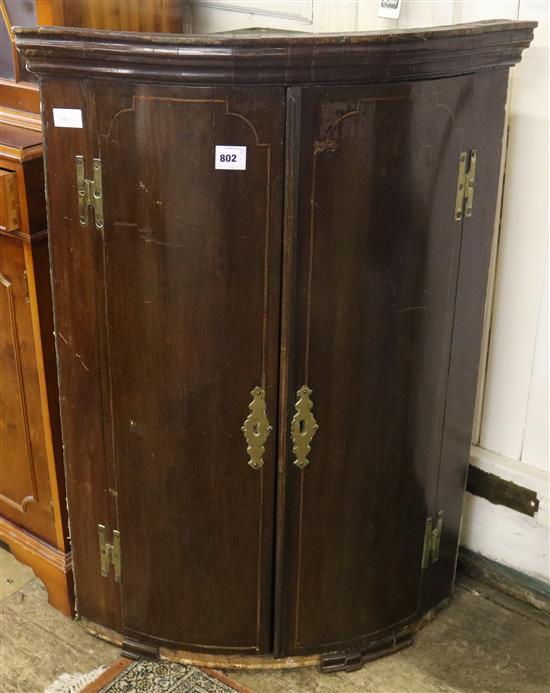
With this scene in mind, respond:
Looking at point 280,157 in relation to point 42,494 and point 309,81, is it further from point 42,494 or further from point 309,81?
point 42,494

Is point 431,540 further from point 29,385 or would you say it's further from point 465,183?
point 29,385

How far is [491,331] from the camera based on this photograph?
2299 mm

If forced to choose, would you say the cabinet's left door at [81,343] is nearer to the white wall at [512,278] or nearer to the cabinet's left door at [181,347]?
the cabinet's left door at [181,347]

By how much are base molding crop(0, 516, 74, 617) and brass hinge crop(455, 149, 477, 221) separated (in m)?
1.31

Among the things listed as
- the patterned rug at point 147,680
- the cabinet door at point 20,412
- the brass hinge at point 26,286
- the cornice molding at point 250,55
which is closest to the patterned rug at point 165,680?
the patterned rug at point 147,680

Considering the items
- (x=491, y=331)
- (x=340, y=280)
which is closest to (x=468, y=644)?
(x=491, y=331)

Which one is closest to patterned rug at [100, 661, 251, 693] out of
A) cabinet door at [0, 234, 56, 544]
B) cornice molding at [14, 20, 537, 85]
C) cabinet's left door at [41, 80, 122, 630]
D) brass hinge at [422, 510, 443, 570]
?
cabinet's left door at [41, 80, 122, 630]

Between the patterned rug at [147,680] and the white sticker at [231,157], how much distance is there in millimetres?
1222

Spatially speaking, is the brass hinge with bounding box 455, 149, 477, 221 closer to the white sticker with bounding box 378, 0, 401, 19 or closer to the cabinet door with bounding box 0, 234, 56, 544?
the white sticker with bounding box 378, 0, 401, 19

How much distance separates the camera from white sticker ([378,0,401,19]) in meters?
2.13

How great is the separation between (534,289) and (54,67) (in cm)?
123

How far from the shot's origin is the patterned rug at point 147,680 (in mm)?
2109

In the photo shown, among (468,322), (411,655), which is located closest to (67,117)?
(468,322)

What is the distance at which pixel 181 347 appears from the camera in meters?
1.85
